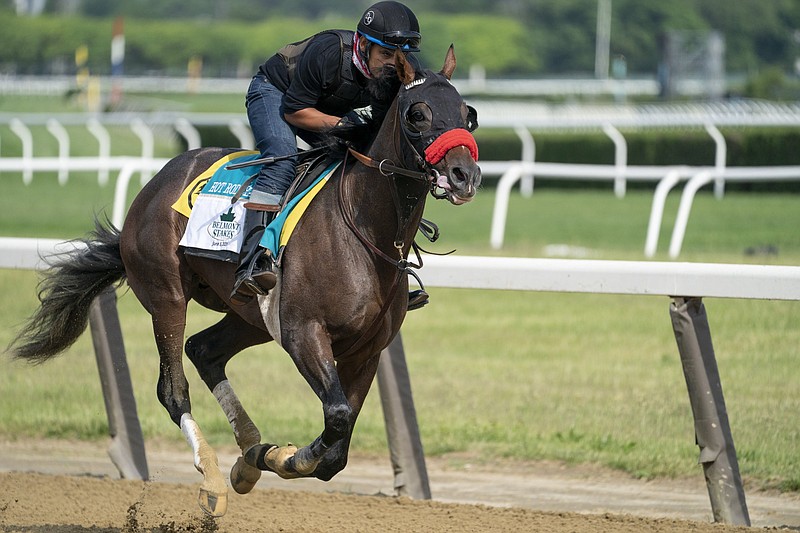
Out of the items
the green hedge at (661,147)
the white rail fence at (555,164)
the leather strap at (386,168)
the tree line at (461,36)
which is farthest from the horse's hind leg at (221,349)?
the tree line at (461,36)

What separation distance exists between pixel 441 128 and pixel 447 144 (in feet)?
0.39

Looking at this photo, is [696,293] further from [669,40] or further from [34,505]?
[669,40]

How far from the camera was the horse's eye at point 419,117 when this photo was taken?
3.96 m

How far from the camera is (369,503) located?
16.8 feet

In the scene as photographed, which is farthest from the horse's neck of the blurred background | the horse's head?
the blurred background

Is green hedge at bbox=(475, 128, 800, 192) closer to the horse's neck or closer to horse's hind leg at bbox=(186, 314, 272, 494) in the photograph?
horse's hind leg at bbox=(186, 314, 272, 494)

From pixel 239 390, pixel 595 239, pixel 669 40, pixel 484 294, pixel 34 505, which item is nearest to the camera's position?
pixel 34 505

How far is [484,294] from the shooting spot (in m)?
10.5

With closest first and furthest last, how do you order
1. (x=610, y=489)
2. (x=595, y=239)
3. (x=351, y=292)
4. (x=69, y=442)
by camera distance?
(x=351, y=292) → (x=610, y=489) → (x=69, y=442) → (x=595, y=239)

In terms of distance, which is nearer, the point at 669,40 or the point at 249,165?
the point at 249,165

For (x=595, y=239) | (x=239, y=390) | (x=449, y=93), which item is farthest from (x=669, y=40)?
(x=449, y=93)

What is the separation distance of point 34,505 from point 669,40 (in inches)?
1462

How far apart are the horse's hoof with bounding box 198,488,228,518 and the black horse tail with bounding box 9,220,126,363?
1.35 metres

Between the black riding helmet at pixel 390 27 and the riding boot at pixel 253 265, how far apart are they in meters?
0.82
